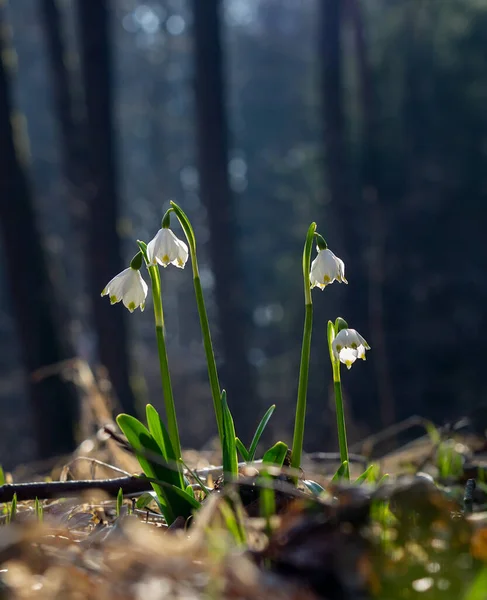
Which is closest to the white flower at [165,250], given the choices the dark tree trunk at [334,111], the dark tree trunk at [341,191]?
the dark tree trunk at [341,191]

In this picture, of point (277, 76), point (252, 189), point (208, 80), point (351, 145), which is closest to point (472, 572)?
point (208, 80)

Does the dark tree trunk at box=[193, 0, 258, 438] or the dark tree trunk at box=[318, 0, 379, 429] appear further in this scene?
the dark tree trunk at box=[318, 0, 379, 429]

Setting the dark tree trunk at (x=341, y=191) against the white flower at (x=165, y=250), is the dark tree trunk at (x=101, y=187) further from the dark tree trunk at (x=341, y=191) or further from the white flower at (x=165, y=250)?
the white flower at (x=165, y=250)

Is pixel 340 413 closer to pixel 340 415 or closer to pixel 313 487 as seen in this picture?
pixel 340 415

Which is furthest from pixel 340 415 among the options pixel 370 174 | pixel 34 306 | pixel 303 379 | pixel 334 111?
pixel 370 174

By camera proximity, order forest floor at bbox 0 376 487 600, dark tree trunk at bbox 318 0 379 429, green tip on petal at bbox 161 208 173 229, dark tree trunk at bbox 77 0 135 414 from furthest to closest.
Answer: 1. dark tree trunk at bbox 318 0 379 429
2. dark tree trunk at bbox 77 0 135 414
3. green tip on petal at bbox 161 208 173 229
4. forest floor at bbox 0 376 487 600

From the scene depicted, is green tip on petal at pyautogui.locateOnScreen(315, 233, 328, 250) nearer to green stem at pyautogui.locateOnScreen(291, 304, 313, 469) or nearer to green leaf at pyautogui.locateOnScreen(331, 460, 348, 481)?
green stem at pyautogui.locateOnScreen(291, 304, 313, 469)

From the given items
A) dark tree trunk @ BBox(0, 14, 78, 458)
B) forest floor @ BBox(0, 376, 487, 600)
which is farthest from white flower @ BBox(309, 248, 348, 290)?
dark tree trunk @ BBox(0, 14, 78, 458)
